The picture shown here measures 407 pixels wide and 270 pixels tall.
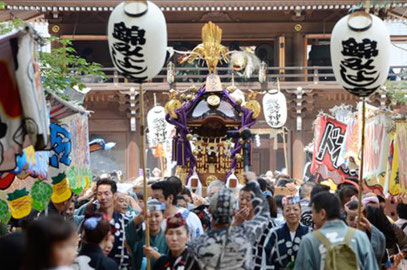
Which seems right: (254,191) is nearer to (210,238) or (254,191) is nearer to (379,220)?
(210,238)

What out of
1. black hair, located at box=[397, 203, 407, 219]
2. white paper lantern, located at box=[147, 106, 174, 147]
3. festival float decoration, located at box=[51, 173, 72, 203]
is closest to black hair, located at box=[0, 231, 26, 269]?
festival float decoration, located at box=[51, 173, 72, 203]

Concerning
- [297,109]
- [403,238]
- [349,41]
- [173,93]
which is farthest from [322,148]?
[297,109]

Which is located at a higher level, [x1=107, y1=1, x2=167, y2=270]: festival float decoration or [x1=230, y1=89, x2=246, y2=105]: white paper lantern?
[x1=107, y1=1, x2=167, y2=270]: festival float decoration

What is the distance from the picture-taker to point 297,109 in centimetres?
2183

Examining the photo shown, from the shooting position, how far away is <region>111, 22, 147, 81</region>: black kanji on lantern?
6.70 metres

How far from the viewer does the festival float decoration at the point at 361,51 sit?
6.67 m

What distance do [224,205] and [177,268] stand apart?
575mm

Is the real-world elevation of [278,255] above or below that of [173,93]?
below

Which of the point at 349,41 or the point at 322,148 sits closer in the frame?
the point at 349,41

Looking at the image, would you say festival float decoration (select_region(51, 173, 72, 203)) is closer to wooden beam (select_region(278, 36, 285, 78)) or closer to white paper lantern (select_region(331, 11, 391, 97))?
white paper lantern (select_region(331, 11, 391, 97))

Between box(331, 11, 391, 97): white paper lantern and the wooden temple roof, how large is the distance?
14.7 m

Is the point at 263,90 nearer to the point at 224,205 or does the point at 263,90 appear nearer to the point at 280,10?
the point at 280,10

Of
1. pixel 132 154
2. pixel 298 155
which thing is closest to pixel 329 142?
pixel 298 155

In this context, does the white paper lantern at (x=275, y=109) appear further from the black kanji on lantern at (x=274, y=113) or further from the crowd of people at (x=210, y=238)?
the crowd of people at (x=210, y=238)
